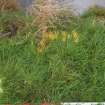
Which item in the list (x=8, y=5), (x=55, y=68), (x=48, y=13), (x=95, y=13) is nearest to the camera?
(x=55, y=68)

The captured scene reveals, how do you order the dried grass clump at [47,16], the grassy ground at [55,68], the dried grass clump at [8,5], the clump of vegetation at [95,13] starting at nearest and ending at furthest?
the grassy ground at [55,68]
the dried grass clump at [47,16]
the dried grass clump at [8,5]
the clump of vegetation at [95,13]

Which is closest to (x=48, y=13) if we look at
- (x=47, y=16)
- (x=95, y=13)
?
(x=47, y=16)

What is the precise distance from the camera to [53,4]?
7152mm

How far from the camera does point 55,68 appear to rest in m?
6.45

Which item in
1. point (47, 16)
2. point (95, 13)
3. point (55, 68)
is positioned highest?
point (47, 16)

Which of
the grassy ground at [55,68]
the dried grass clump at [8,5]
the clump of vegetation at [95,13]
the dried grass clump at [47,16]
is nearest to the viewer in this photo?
the grassy ground at [55,68]

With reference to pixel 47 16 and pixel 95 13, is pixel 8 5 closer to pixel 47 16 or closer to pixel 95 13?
pixel 47 16

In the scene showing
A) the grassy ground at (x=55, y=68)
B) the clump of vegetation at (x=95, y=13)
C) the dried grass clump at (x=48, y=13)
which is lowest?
the grassy ground at (x=55, y=68)

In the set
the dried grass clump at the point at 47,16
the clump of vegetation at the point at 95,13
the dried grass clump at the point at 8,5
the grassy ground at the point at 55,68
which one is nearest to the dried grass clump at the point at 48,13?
the dried grass clump at the point at 47,16

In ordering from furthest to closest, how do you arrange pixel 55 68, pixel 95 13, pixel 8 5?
pixel 95 13
pixel 8 5
pixel 55 68

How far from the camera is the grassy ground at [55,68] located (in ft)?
20.3

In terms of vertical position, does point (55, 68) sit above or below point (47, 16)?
below

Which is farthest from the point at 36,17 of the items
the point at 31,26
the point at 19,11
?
the point at 19,11

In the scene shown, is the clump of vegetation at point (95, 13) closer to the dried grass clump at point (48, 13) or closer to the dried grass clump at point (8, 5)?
the dried grass clump at point (48, 13)
